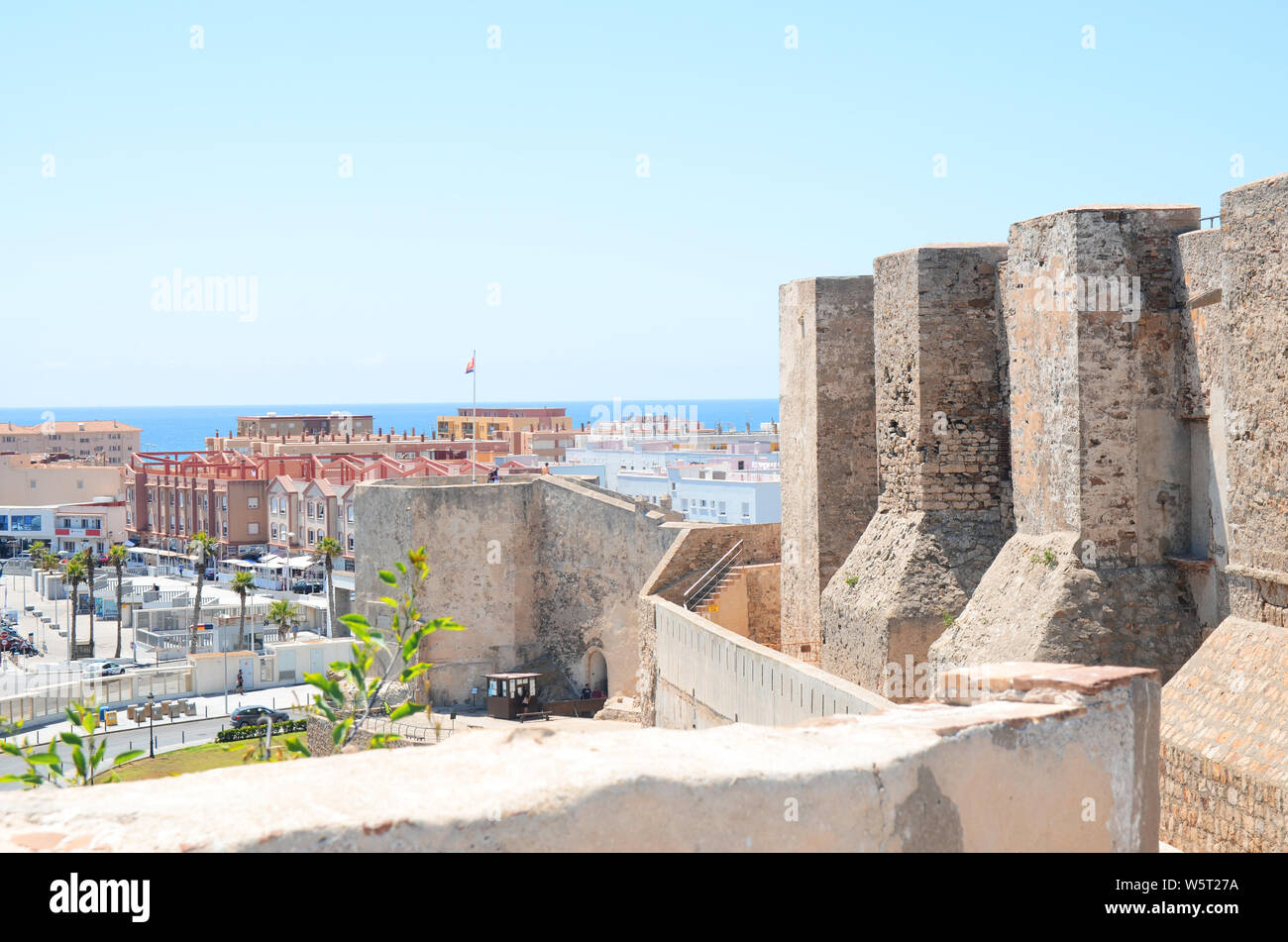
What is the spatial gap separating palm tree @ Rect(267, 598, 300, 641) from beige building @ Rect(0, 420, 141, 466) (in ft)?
269

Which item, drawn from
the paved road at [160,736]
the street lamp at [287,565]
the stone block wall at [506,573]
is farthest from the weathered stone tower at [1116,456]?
the street lamp at [287,565]

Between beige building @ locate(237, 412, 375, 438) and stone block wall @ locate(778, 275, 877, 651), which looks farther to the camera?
beige building @ locate(237, 412, 375, 438)

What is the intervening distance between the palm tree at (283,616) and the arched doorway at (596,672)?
25775 millimetres

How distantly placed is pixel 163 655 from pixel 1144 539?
49.6 metres

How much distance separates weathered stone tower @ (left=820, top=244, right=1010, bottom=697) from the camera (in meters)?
13.6

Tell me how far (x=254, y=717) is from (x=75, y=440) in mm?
106197

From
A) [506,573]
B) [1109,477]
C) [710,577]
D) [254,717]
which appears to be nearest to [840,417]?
[1109,477]

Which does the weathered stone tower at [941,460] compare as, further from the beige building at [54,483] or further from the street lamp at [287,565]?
the beige building at [54,483]

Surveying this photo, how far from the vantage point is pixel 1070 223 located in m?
11.2

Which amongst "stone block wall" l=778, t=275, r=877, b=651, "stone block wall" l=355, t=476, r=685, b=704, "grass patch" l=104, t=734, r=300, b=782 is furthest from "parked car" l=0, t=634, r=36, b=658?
"stone block wall" l=778, t=275, r=877, b=651

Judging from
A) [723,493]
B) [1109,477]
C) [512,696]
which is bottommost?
[512,696]

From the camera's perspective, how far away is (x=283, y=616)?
176 feet

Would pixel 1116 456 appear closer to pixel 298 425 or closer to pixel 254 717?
pixel 254 717

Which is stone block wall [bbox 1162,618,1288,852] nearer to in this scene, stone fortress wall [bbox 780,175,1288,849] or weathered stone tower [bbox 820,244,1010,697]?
stone fortress wall [bbox 780,175,1288,849]
